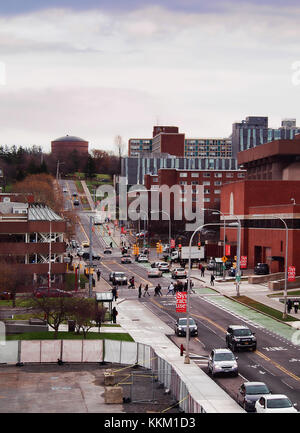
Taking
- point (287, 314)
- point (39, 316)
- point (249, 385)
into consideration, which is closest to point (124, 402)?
point (249, 385)

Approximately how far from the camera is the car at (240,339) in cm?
4562

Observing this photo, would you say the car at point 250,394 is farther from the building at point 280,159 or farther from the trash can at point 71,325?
the building at point 280,159

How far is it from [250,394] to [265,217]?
65.5m

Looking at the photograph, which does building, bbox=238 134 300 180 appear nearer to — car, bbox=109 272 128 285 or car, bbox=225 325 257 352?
car, bbox=109 272 128 285

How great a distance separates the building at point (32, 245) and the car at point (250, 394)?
138ft

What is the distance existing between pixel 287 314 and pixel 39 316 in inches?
796

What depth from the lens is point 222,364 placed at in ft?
126

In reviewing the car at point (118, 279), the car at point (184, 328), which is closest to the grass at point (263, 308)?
the car at point (184, 328)

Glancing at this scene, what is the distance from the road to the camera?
37.5 meters

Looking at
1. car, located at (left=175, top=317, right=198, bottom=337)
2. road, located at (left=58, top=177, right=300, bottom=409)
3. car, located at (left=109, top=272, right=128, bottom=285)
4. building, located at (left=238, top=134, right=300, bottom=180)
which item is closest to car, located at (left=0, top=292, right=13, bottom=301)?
road, located at (left=58, top=177, right=300, bottom=409)

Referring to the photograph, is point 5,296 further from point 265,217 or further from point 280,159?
point 280,159

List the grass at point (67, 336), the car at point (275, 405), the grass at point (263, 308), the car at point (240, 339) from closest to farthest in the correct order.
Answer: the car at point (275, 405)
the car at point (240, 339)
the grass at point (67, 336)
the grass at point (263, 308)

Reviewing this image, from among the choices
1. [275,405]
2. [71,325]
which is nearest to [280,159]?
[71,325]
